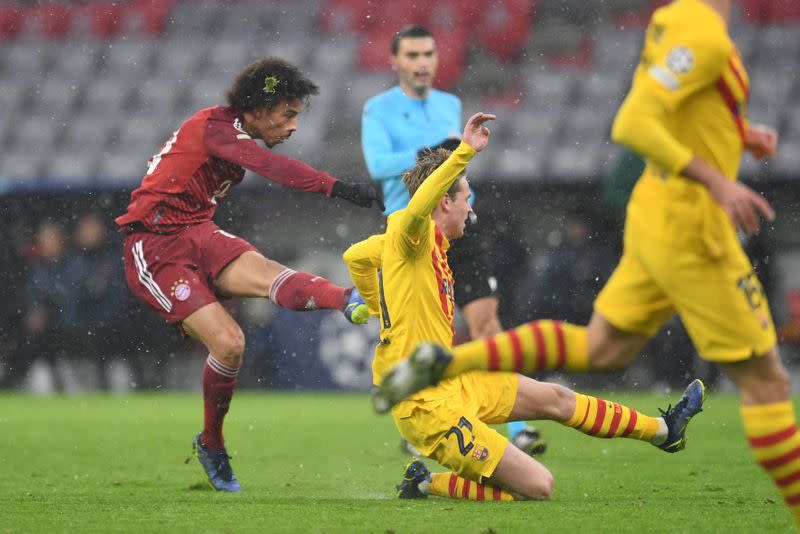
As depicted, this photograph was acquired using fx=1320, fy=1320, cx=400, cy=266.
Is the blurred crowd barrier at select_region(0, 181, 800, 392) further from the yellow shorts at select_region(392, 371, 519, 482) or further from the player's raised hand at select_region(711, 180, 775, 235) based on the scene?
the player's raised hand at select_region(711, 180, 775, 235)

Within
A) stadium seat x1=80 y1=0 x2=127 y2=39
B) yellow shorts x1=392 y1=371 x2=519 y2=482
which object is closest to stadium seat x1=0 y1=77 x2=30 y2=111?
stadium seat x1=80 y1=0 x2=127 y2=39

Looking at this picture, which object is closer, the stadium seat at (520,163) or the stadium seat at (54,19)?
the stadium seat at (520,163)

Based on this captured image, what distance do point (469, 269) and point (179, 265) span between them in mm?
2069

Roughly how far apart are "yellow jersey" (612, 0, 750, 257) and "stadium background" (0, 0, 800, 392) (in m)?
10.5

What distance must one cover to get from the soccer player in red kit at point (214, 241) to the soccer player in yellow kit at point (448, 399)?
858mm

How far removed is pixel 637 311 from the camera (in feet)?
15.5

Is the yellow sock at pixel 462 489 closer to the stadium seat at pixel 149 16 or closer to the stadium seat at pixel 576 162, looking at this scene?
the stadium seat at pixel 576 162

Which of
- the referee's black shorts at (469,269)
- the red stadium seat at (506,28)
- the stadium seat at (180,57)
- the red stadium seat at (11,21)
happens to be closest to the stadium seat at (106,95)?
the stadium seat at (180,57)

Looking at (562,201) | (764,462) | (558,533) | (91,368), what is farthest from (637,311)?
(91,368)

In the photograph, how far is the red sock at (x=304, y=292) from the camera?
23.2 feet

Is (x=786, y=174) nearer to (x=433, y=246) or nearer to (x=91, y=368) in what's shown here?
(x=91, y=368)

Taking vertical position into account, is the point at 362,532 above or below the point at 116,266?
above

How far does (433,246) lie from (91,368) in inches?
455

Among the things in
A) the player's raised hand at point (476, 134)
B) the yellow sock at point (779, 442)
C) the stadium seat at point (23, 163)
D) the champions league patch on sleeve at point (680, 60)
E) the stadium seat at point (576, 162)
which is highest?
the champions league patch on sleeve at point (680, 60)
